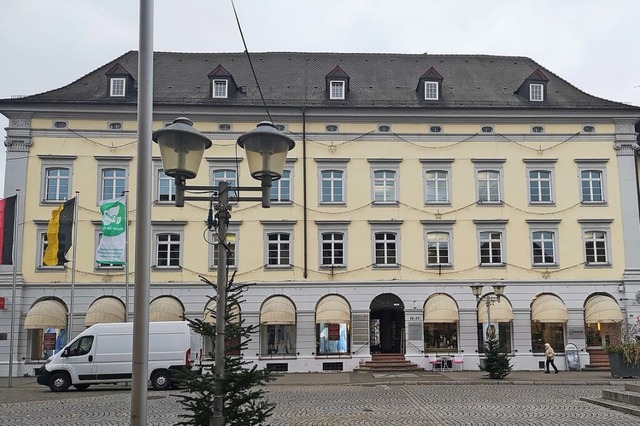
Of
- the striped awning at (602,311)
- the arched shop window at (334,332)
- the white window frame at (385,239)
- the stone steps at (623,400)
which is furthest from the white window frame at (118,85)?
the stone steps at (623,400)

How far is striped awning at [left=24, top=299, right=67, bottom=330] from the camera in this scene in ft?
107

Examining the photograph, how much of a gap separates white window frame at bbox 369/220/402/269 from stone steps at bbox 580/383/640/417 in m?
15.3

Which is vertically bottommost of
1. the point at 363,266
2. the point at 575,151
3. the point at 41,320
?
the point at 41,320

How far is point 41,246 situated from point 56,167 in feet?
12.9

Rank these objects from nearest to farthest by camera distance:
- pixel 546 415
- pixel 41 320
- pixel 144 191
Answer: pixel 144 191 → pixel 546 415 → pixel 41 320

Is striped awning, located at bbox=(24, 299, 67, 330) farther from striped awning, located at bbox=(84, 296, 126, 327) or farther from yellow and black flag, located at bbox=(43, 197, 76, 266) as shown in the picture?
yellow and black flag, located at bbox=(43, 197, 76, 266)

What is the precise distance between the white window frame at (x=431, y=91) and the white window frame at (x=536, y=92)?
16.1 ft

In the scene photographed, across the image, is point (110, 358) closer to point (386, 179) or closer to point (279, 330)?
point (279, 330)

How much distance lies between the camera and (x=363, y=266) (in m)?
34.8

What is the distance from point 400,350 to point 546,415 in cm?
1782

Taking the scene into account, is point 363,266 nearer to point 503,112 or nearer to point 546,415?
point 503,112

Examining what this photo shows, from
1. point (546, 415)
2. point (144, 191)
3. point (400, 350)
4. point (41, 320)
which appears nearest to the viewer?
point (144, 191)

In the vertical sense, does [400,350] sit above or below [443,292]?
below

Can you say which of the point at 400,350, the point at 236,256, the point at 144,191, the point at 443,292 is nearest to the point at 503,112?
the point at 443,292
